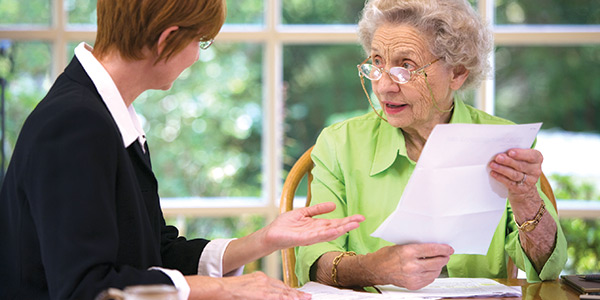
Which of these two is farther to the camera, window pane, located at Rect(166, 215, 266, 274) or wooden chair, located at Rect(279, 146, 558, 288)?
window pane, located at Rect(166, 215, 266, 274)

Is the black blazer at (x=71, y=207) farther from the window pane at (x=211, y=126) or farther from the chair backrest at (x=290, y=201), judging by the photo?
the window pane at (x=211, y=126)

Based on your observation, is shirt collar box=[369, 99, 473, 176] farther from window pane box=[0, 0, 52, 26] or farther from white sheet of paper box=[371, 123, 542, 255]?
window pane box=[0, 0, 52, 26]

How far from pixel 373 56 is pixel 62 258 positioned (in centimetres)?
115

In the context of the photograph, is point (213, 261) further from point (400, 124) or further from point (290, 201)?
Answer: point (400, 124)

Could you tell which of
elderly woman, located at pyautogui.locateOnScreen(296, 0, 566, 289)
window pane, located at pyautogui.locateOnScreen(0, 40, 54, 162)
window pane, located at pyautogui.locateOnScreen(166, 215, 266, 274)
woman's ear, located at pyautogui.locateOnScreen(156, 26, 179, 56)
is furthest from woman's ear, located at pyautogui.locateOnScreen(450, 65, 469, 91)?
Result: window pane, located at pyautogui.locateOnScreen(0, 40, 54, 162)

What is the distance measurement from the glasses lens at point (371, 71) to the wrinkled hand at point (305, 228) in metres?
0.56

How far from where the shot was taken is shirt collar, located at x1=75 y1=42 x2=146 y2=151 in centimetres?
127

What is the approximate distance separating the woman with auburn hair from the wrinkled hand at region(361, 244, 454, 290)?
0.58ft

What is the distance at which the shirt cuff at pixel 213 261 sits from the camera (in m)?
1.51

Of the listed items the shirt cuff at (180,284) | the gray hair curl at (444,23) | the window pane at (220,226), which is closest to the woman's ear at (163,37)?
the shirt cuff at (180,284)

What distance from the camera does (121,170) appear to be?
3.90 ft

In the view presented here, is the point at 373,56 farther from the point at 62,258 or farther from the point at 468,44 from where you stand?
the point at 62,258

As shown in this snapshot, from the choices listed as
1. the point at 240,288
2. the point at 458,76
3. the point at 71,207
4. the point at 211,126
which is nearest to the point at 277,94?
the point at 211,126

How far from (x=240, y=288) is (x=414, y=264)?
430 millimetres
